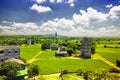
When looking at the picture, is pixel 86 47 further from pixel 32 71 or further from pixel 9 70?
pixel 9 70

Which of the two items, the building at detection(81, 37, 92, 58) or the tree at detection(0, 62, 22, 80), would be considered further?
the building at detection(81, 37, 92, 58)

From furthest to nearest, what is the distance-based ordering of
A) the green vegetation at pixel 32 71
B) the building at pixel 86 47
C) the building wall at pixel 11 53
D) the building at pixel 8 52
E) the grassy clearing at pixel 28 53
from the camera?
the building at pixel 86 47
the grassy clearing at pixel 28 53
the building wall at pixel 11 53
the building at pixel 8 52
the green vegetation at pixel 32 71

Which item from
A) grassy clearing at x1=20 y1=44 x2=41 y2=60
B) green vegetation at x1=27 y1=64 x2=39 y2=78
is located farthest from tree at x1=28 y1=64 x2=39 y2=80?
grassy clearing at x1=20 y1=44 x2=41 y2=60

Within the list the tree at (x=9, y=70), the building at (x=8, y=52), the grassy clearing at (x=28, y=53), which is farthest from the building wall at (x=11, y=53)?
the grassy clearing at (x=28, y=53)

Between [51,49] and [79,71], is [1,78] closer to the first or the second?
[79,71]

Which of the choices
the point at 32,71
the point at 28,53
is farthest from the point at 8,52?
the point at 28,53

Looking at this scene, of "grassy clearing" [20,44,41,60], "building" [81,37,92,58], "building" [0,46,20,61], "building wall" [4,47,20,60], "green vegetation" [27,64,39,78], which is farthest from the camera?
"building" [81,37,92,58]

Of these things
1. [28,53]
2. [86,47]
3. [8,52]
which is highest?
[8,52]

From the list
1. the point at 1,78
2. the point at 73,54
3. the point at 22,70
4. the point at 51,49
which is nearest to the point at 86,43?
the point at 73,54

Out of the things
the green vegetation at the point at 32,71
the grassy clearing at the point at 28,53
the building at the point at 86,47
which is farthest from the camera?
the building at the point at 86,47

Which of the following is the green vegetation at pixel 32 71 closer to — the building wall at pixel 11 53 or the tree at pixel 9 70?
the tree at pixel 9 70

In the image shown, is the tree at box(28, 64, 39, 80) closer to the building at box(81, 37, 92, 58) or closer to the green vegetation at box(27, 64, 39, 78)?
the green vegetation at box(27, 64, 39, 78)

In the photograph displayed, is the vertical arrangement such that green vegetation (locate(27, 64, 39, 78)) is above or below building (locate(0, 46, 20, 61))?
below
